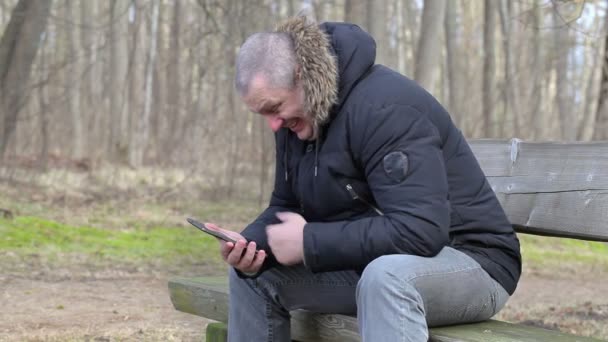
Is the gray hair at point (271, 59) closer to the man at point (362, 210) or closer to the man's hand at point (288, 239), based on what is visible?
the man at point (362, 210)

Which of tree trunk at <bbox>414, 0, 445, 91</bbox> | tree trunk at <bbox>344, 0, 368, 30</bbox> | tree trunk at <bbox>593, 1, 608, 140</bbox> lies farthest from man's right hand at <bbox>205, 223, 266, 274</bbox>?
tree trunk at <bbox>414, 0, 445, 91</bbox>

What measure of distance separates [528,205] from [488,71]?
12.4m

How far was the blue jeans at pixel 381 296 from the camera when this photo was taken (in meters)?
2.44

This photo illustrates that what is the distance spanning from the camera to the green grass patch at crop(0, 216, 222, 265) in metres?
7.60

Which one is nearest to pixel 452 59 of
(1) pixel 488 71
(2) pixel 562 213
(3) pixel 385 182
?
(1) pixel 488 71

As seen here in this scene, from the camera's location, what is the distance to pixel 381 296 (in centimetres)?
244

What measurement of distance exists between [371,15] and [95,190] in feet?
15.9

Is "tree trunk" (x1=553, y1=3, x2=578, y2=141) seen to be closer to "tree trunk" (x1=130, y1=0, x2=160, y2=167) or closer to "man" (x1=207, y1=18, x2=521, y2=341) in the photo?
"tree trunk" (x1=130, y1=0, x2=160, y2=167)

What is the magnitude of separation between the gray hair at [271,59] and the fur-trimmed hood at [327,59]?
1.1 inches

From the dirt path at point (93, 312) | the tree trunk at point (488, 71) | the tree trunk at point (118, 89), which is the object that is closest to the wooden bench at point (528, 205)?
the dirt path at point (93, 312)

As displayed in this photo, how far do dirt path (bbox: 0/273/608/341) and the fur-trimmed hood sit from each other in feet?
7.34

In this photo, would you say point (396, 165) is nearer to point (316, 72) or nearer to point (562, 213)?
point (316, 72)

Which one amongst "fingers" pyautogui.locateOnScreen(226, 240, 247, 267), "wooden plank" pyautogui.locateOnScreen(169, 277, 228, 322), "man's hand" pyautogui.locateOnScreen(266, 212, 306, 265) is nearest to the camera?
"man's hand" pyautogui.locateOnScreen(266, 212, 306, 265)

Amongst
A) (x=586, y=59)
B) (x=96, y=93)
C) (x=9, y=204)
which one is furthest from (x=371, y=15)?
(x=586, y=59)
